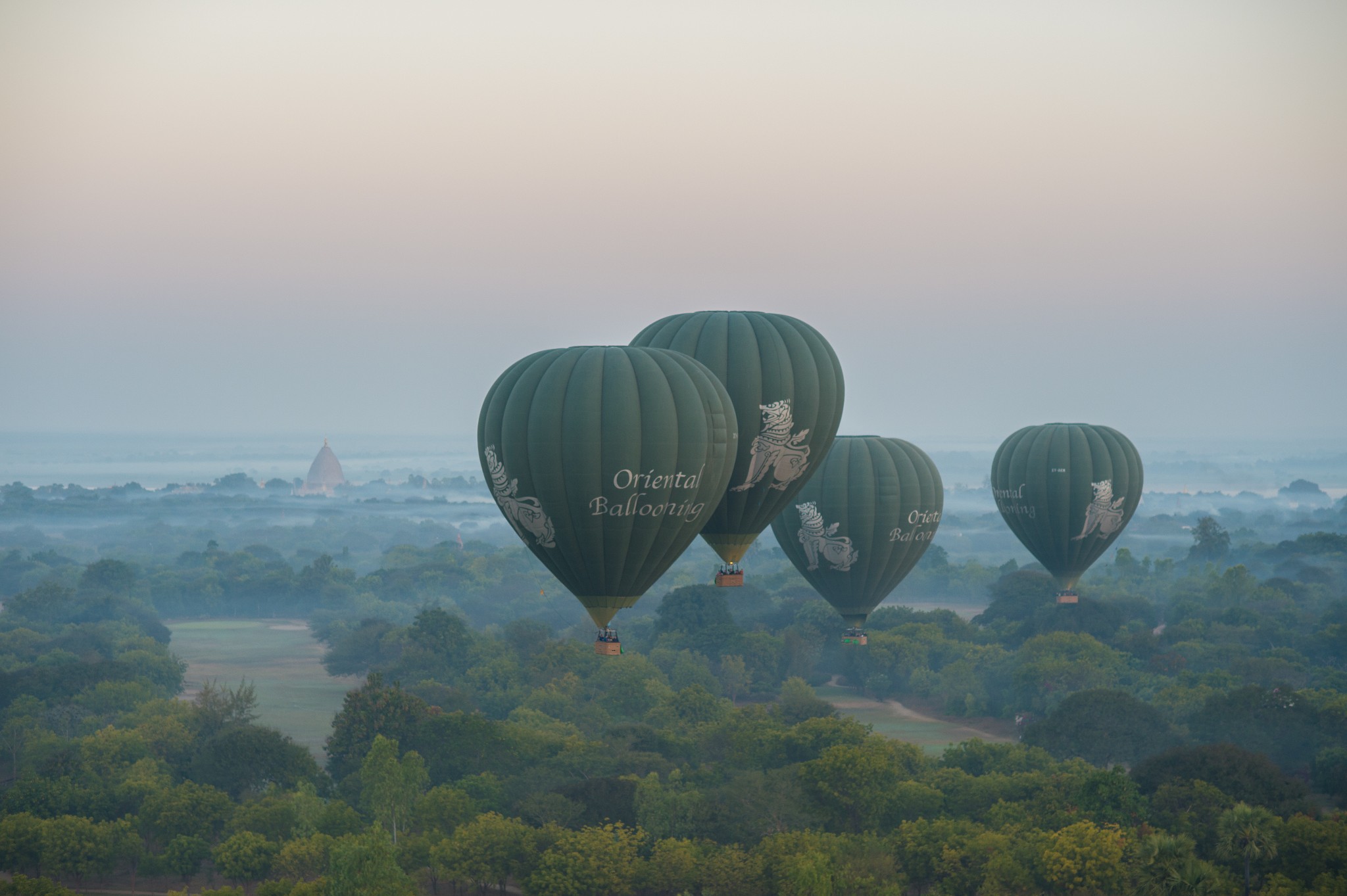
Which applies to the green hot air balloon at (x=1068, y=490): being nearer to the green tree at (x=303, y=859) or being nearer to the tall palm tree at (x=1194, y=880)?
the tall palm tree at (x=1194, y=880)

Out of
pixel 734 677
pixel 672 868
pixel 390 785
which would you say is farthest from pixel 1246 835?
pixel 734 677

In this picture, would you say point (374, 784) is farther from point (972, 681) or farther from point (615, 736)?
point (972, 681)

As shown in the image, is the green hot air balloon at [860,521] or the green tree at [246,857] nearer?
Result: the green tree at [246,857]

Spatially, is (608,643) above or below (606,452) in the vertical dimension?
below

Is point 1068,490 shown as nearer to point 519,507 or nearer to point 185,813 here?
point 519,507

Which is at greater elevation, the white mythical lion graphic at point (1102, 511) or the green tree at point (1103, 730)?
the white mythical lion graphic at point (1102, 511)

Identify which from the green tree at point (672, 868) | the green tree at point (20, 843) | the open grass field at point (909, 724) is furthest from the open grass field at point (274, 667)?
the green tree at point (672, 868)
